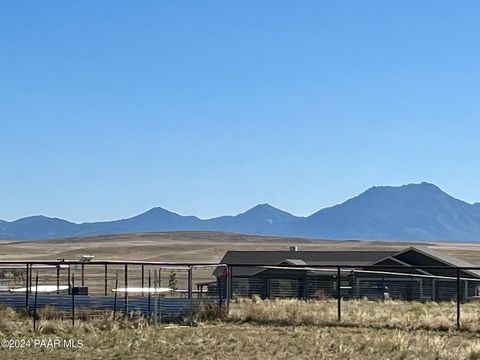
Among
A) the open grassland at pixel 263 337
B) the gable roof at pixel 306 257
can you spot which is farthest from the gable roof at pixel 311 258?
the open grassland at pixel 263 337

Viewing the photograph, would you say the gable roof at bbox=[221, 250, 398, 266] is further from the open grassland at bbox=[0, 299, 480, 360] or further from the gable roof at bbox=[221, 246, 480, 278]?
the open grassland at bbox=[0, 299, 480, 360]

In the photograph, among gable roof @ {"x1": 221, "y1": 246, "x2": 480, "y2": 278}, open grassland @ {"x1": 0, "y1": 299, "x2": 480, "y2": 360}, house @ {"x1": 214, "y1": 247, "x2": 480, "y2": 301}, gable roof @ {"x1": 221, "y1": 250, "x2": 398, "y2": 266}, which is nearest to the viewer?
open grassland @ {"x1": 0, "y1": 299, "x2": 480, "y2": 360}

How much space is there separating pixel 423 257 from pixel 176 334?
36.4 meters

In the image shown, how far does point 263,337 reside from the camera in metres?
21.0

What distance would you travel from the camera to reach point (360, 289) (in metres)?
48.0

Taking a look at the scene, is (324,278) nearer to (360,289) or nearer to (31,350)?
(360,289)

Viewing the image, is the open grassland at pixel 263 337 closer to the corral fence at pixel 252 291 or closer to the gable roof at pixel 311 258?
the corral fence at pixel 252 291

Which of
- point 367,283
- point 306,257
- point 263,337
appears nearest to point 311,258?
point 306,257

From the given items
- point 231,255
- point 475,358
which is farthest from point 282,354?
point 231,255

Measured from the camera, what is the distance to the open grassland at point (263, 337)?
1800cm

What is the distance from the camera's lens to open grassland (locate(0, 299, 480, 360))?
1800cm

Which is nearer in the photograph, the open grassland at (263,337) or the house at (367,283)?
the open grassland at (263,337)

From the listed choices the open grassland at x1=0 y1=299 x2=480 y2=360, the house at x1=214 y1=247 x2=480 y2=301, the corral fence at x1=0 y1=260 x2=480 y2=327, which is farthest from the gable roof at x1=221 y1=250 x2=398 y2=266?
the open grassland at x1=0 y1=299 x2=480 y2=360

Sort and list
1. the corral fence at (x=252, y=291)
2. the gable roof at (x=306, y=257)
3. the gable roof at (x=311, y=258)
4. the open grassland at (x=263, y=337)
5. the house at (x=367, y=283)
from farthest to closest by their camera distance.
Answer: the gable roof at (x=306, y=257)
the gable roof at (x=311, y=258)
the house at (x=367, y=283)
the corral fence at (x=252, y=291)
the open grassland at (x=263, y=337)
